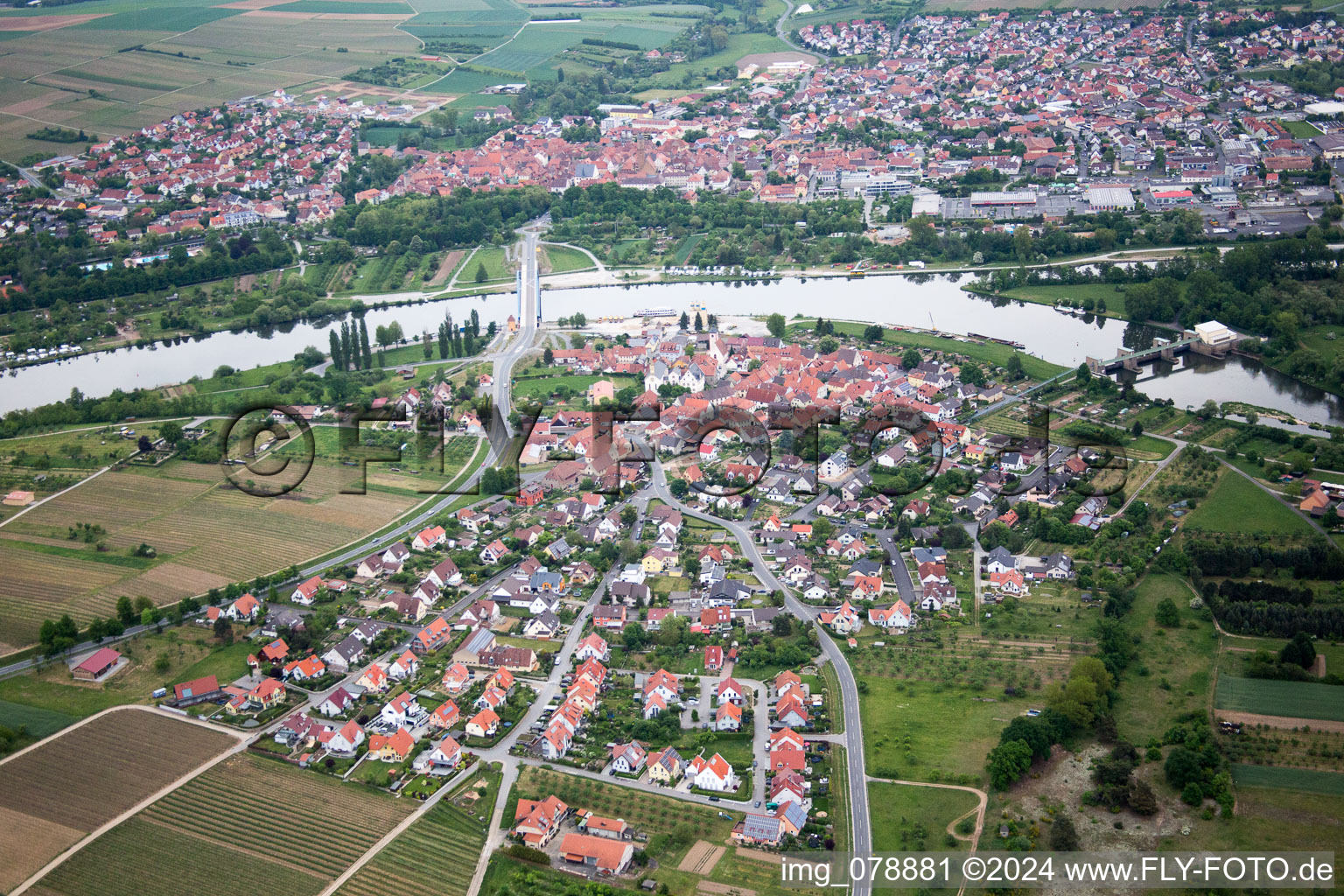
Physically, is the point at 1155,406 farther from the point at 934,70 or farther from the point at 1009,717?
the point at 934,70

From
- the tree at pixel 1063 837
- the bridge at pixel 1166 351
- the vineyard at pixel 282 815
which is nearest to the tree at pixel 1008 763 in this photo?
the tree at pixel 1063 837

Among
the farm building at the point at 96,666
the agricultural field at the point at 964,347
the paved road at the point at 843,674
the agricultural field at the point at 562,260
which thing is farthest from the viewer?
the agricultural field at the point at 562,260

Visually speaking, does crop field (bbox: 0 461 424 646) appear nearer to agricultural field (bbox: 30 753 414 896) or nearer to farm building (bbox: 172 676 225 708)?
farm building (bbox: 172 676 225 708)

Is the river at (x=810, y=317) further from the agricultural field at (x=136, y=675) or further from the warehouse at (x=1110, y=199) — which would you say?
the agricultural field at (x=136, y=675)

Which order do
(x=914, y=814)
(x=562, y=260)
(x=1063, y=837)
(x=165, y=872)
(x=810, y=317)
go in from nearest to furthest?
(x=1063, y=837) → (x=165, y=872) → (x=914, y=814) → (x=810, y=317) → (x=562, y=260)

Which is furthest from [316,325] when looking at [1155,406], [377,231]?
[1155,406]

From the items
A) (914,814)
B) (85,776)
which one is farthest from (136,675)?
(914,814)

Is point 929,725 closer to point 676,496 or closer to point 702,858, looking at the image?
point 702,858
